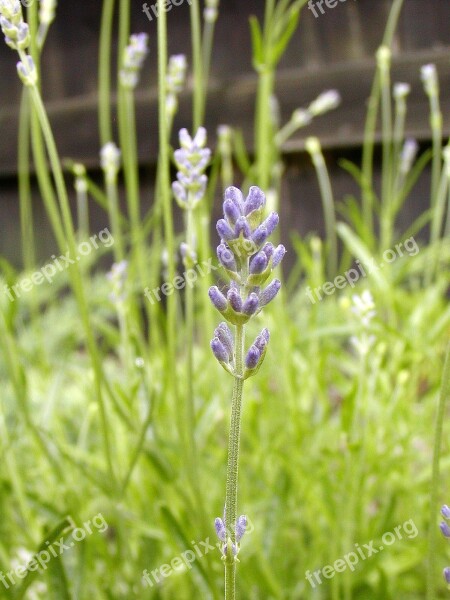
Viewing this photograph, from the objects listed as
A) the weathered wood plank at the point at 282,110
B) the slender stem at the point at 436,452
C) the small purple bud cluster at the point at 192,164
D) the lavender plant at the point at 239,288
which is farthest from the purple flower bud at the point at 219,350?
the weathered wood plank at the point at 282,110

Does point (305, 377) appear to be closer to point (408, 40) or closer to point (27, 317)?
point (408, 40)

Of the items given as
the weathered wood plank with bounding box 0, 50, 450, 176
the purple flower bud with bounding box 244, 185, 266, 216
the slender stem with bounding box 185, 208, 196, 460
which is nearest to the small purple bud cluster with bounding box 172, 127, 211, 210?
the slender stem with bounding box 185, 208, 196, 460

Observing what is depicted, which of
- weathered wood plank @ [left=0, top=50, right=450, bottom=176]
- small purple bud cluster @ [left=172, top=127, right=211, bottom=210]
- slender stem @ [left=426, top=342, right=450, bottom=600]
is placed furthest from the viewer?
weathered wood plank @ [left=0, top=50, right=450, bottom=176]

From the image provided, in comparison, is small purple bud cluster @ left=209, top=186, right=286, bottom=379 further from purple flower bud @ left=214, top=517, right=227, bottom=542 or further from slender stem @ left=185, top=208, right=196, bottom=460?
slender stem @ left=185, top=208, right=196, bottom=460

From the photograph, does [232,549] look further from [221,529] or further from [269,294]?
[269,294]

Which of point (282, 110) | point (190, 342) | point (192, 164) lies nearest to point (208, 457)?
point (190, 342)

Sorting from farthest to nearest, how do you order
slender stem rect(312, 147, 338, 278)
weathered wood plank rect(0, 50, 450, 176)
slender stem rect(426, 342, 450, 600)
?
weathered wood plank rect(0, 50, 450, 176), slender stem rect(312, 147, 338, 278), slender stem rect(426, 342, 450, 600)
